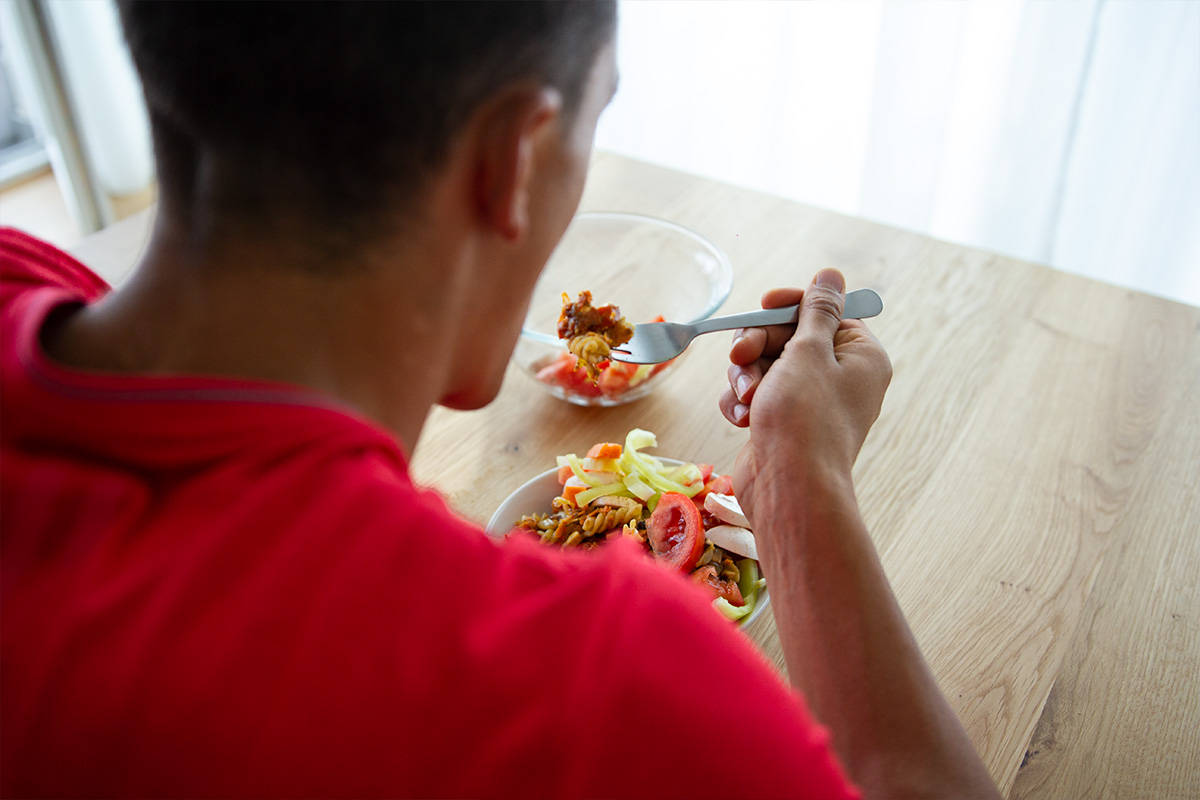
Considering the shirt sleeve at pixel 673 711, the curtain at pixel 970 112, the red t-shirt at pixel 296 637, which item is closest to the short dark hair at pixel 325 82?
the red t-shirt at pixel 296 637

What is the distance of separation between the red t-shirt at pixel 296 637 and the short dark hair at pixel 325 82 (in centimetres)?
13

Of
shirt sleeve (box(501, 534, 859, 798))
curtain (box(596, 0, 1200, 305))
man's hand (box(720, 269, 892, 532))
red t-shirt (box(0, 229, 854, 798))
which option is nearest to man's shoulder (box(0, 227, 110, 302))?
red t-shirt (box(0, 229, 854, 798))

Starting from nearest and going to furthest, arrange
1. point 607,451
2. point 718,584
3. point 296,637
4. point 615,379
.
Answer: point 296,637 → point 718,584 → point 607,451 → point 615,379

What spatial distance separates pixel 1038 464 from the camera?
1.08 m

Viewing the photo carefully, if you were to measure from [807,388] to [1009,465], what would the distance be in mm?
347

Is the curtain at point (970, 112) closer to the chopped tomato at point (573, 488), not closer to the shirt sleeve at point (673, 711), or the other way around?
the chopped tomato at point (573, 488)

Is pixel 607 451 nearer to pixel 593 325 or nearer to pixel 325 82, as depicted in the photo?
pixel 593 325

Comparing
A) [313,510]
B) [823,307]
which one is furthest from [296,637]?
[823,307]

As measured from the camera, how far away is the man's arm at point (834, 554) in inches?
27.1

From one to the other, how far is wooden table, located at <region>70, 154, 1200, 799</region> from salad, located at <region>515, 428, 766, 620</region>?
67 millimetres

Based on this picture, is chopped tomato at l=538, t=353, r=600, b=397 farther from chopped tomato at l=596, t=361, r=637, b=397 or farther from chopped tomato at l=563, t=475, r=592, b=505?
chopped tomato at l=563, t=475, r=592, b=505

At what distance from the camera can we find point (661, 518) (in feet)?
3.15

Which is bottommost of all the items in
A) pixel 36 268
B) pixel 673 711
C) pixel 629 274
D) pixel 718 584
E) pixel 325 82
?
pixel 718 584

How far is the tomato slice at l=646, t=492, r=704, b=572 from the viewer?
92 cm
